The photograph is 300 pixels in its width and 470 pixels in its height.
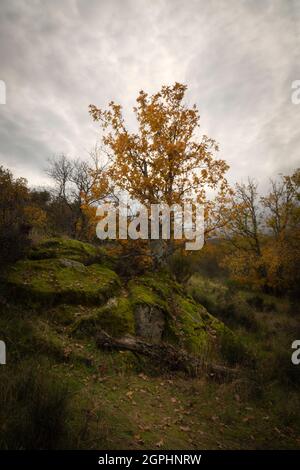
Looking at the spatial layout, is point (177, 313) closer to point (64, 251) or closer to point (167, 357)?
point (167, 357)

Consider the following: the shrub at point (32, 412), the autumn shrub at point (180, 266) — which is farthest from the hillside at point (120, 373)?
the autumn shrub at point (180, 266)

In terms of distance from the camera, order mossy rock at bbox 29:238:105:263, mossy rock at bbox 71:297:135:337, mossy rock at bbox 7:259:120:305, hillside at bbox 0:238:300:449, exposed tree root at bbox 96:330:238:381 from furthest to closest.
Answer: mossy rock at bbox 29:238:105:263 < mossy rock at bbox 7:259:120:305 < mossy rock at bbox 71:297:135:337 < exposed tree root at bbox 96:330:238:381 < hillside at bbox 0:238:300:449

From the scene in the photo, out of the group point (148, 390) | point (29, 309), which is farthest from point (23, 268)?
point (148, 390)

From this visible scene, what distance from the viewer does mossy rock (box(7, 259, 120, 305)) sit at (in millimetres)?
7254

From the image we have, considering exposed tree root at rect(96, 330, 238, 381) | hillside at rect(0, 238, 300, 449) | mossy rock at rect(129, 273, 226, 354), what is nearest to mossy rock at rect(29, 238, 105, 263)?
hillside at rect(0, 238, 300, 449)

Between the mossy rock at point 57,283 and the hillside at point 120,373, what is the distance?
0.11 ft

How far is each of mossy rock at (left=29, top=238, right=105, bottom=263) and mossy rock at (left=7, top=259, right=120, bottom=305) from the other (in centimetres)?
61

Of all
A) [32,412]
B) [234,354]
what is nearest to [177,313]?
[234,354]

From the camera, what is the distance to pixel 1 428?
3125 millimetres

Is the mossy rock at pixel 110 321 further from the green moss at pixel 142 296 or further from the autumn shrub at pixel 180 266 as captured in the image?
the autumn shrub at pixel 180 266

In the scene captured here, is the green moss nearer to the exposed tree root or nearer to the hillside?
the hillside

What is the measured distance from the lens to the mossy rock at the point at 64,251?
31.7 feet

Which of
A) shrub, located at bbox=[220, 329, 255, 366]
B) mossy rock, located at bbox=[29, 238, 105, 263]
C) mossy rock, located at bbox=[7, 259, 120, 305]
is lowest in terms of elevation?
shrub, located at bbox=[220, 329, 255, 366]
